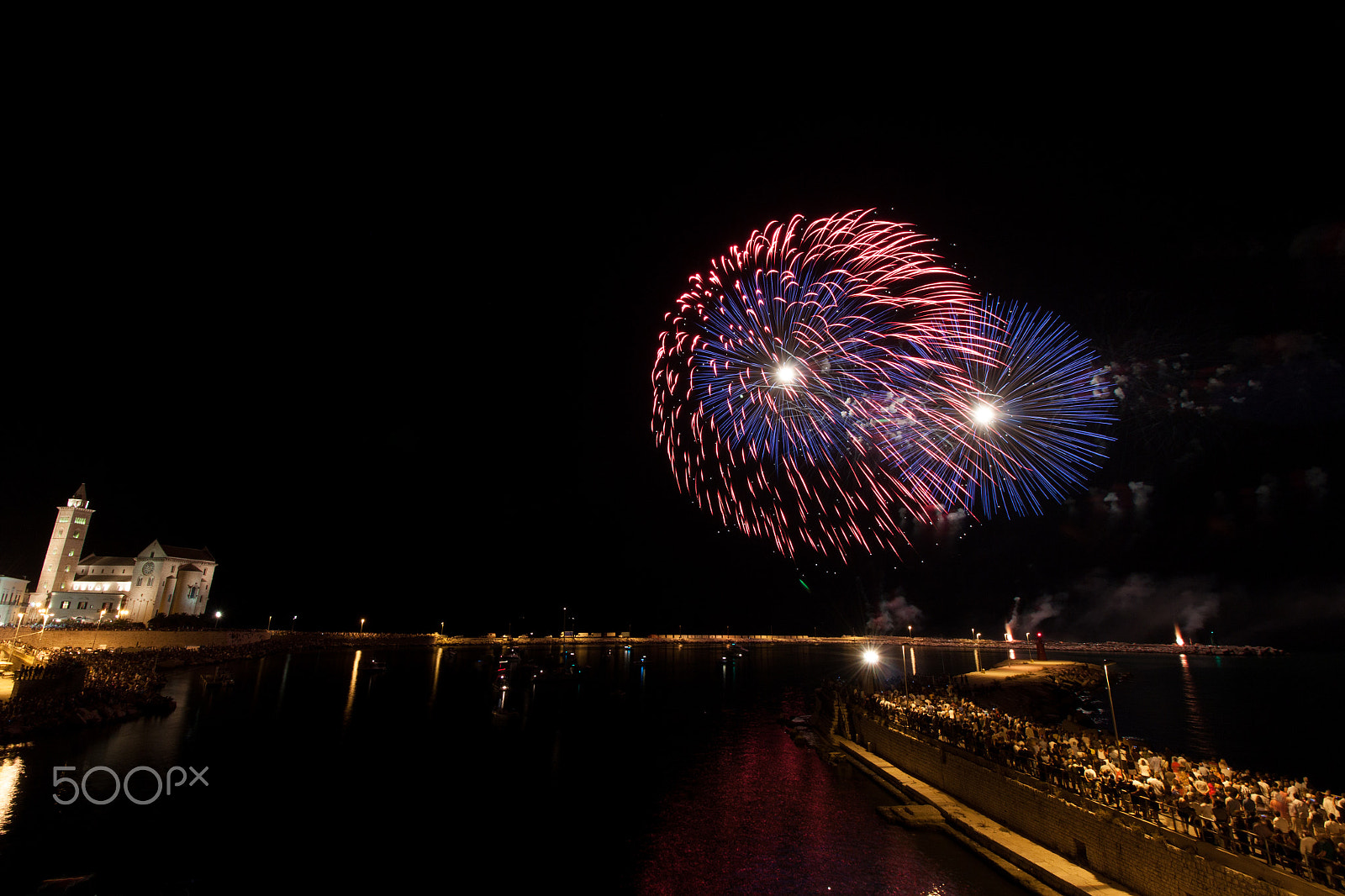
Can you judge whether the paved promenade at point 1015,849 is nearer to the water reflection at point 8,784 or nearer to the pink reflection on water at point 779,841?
the pink reflection on water at point 779,841

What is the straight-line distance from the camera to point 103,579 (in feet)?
287

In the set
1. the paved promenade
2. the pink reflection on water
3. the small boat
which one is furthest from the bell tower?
the paved promenade

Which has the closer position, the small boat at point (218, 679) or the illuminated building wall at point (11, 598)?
the small boat at point (218, 679)

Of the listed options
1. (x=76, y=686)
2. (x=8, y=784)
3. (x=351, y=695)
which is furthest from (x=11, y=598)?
(x=8, y=784)

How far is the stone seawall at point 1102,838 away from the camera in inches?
473

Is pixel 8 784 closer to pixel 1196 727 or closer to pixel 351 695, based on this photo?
pixel 351 695

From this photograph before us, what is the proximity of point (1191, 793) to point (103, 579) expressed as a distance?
386 feet

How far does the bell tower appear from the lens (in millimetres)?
83000

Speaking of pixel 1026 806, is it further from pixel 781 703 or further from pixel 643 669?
pixel 643 669

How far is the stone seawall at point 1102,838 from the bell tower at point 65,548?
355ft

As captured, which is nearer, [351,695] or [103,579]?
[351,695]

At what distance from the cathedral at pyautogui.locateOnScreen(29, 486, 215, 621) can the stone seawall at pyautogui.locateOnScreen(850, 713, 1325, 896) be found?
103 meters

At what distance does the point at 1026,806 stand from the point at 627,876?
12076 millimetres

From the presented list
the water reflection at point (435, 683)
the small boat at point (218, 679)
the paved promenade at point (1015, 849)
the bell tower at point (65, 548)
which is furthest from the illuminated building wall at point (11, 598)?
the paved promenade at point (1015, 849)
